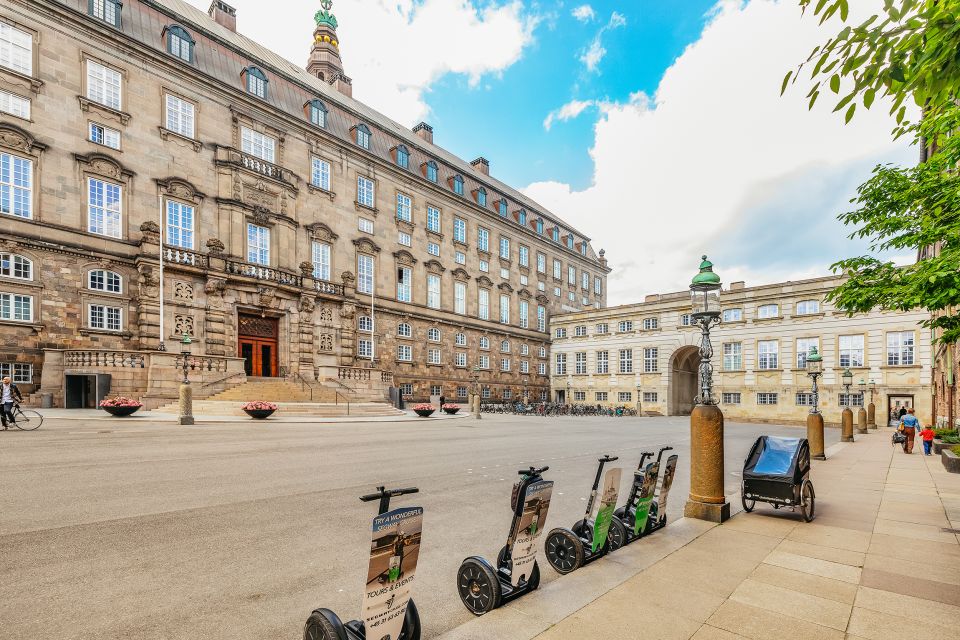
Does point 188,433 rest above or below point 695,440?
below

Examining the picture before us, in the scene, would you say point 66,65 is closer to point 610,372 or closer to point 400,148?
point 400,148

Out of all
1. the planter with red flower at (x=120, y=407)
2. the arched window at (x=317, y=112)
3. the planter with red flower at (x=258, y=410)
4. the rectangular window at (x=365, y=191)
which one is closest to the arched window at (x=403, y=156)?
the rectangular window at (x=365, y=191)

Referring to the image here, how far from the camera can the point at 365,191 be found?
39.8m

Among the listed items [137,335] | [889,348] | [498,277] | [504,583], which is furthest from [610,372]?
[504,583]

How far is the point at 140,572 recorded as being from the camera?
4.77 metres

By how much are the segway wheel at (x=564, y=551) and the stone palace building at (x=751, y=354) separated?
3198cm

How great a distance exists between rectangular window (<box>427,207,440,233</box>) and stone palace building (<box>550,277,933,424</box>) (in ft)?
65.1

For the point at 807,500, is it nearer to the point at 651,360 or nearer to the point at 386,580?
the point at 386,580

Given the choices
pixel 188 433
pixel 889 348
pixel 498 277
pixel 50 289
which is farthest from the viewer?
pixel 498 277

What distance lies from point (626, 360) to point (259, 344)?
3552 centimetres

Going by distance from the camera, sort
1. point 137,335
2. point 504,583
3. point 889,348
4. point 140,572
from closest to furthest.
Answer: point 504,583
point 140,572
point 137,335
point 889,348

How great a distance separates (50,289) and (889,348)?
176 feet

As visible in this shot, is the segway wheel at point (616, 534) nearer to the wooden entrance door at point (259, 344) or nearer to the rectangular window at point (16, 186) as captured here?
the wooden entrance door at point (259, 344)

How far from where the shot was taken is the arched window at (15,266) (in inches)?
905
